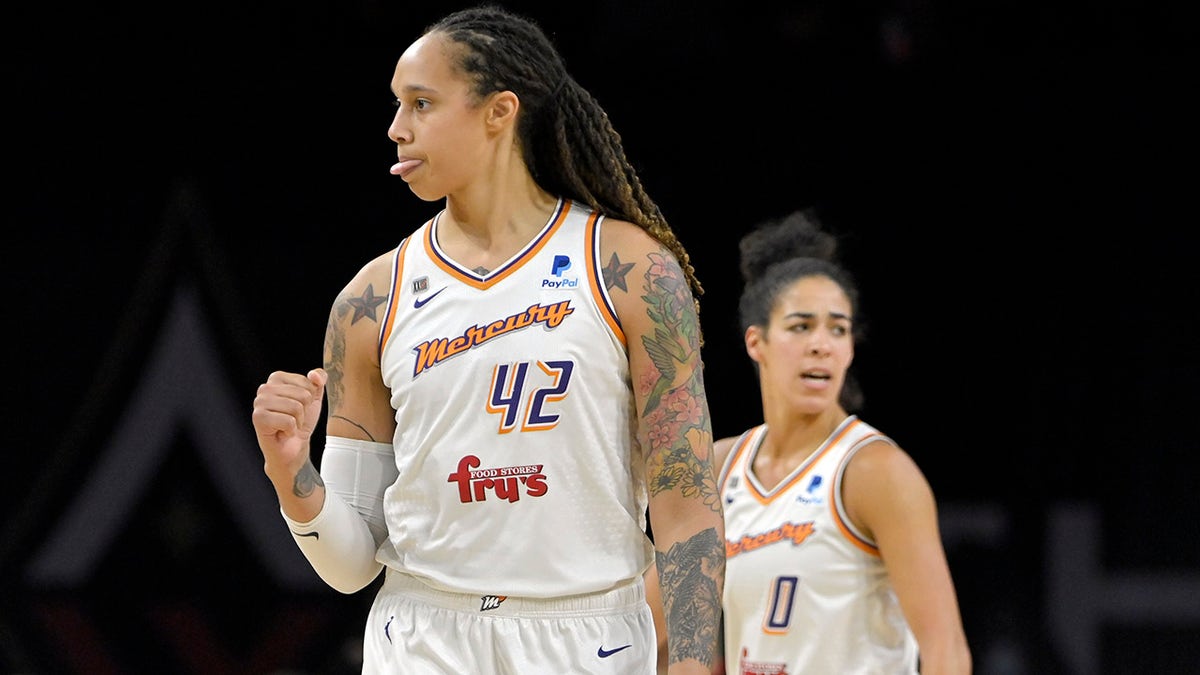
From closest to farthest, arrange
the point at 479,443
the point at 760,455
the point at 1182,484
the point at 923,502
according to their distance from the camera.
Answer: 1. the point at 479,443
2. the point at 923,502
3. the point at 760,455
4. the point at 1182,484

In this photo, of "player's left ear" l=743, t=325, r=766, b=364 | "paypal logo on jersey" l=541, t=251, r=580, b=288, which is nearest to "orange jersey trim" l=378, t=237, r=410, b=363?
"paypal logo on jersey" l=541, t=251, r=580, b=288

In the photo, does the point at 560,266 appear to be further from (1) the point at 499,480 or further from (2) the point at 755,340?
(2) the point at 755,340

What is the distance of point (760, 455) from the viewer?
4.66 metres

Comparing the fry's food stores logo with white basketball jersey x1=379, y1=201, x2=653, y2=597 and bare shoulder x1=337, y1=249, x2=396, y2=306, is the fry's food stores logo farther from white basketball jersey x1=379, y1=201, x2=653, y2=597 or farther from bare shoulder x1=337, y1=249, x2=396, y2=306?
bare shoulder x1=337, y1=249, x2=396, y2=306

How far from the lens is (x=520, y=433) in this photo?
2.67 metres

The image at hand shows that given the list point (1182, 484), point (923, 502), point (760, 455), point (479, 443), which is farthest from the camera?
point (1182, 484)

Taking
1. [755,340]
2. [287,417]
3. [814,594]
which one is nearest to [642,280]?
[287,417]

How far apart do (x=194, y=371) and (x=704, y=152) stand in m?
2.11

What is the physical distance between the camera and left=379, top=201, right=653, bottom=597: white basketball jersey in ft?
8.78

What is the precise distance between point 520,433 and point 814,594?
1.81 meters

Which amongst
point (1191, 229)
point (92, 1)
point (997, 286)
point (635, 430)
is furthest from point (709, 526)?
point (92, 1)

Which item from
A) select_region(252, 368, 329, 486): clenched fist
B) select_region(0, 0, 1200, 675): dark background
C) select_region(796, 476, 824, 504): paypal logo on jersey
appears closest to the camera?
select_region(252, 368, 329, 486): clenched fist

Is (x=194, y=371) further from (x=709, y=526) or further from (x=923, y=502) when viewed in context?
(x=709, y=526)

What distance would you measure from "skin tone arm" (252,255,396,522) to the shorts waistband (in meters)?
0.25
